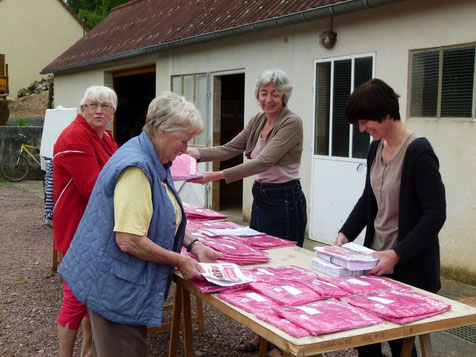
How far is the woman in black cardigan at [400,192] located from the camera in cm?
250

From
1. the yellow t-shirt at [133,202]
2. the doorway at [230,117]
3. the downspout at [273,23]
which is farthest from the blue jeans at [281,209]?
the doorway at [230,117]

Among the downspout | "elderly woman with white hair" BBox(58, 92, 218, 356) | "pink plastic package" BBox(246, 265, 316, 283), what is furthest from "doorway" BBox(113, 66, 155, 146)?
"elderly woman with white hair" BBox(58, 92, 218, 356)

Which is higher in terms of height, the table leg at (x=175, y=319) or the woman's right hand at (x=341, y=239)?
the woman's right hand at (x=341, y=239)

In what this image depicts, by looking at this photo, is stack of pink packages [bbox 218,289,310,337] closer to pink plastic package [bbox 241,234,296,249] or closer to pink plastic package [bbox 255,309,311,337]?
pink plastic package [bbox 255,309,311,337]

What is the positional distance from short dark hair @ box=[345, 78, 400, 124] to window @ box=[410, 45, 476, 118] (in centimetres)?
314

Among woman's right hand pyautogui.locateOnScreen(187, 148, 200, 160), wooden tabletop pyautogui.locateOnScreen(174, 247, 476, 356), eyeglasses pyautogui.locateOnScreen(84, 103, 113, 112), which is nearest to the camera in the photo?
wooden tabletop pyautogui.locateOnScreen(174, 247, 476, 356)

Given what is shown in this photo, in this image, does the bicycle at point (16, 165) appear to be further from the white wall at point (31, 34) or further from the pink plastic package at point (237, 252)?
the white wall at point (31, 34)

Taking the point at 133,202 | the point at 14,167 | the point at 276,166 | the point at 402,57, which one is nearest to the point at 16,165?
the point at 14,167

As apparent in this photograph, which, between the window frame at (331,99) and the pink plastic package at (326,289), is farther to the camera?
the window frame at (331,99)

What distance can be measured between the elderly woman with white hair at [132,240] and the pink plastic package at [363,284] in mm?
712

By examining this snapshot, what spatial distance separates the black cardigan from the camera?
249 centimetres

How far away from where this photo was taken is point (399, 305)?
2215 millimetres

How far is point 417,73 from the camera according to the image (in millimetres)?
5840

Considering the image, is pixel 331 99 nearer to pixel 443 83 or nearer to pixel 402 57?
pixel 402 57
